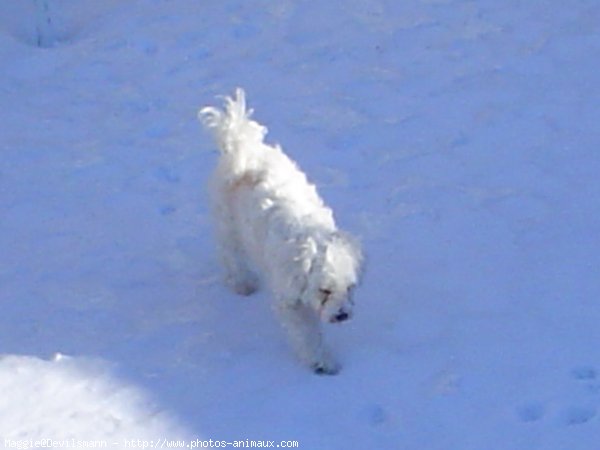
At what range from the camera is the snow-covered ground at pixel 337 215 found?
447 centimetres

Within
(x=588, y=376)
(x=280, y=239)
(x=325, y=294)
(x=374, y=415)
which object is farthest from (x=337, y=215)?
(x=588, y=376)

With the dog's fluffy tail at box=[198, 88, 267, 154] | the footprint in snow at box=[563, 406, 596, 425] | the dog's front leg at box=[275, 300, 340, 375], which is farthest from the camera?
the dog's fluffy tail at box=[198, 88, 267, 154]

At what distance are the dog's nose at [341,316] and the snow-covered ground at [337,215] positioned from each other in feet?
0.96

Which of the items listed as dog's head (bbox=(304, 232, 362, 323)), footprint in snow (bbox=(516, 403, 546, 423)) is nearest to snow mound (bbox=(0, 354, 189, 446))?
dog's head (bbox=(304, 232, 362, 323))

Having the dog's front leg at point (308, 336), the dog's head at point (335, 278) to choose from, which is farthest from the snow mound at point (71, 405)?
the dog's head at point (335, 278)

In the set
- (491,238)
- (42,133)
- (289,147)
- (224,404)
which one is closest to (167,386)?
(224,404)

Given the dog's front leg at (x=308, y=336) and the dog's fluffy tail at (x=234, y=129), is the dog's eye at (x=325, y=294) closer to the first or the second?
the dog's front leg at (x=308, y=336)

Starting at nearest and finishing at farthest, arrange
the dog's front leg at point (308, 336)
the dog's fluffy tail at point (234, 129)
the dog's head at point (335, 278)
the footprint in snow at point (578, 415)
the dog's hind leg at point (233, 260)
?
the footprint in snow at point (578, 415) → the dog's head at point (335, 278) → the dog's front leg at point (308, 336) → the dog's fluffy tail at point (234, 129) → the dog's hind leg at point (233, 260)

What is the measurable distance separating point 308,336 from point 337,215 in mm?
1124

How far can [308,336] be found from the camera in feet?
15.2

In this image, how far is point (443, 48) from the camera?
716cm

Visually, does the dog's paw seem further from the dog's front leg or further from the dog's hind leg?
the dog's hind leg

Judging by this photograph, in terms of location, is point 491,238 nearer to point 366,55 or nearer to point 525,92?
point 525,92

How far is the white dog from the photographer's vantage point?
4.38m
